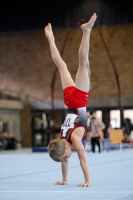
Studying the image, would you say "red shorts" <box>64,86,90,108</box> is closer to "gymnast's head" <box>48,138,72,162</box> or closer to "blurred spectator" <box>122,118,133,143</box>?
"gymnast's head" <box>48,138,72,162</box>

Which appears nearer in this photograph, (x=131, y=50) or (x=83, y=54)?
(x=83, y=54)

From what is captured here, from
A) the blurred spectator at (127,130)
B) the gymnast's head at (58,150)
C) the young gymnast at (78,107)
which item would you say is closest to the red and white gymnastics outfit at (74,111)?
the young gymnast at (78,107)

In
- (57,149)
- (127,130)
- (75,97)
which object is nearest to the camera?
(57,149)

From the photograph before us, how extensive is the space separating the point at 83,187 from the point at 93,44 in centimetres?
2394

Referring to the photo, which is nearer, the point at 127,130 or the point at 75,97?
the point at 75,97

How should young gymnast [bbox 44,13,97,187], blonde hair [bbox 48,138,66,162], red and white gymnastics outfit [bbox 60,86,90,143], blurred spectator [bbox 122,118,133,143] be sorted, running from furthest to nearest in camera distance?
blurred spectator [bbox 122,118,133,143], red and white gymnastics outfit [bbox 60,86,90,143], young gymnast [bbox 44,13,97,187], blonde hair [bbox 48,138,66,162]

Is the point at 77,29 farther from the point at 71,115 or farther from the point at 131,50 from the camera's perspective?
the point at 71,115

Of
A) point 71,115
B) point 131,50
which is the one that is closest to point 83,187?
point 71,115

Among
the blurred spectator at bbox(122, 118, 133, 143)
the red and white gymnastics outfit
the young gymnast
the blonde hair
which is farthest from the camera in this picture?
the blurred spectator at bbox(122, 118, 133, 143)

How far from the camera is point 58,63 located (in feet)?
24.5

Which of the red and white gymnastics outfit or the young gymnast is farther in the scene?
the red and white gymnastics outfit

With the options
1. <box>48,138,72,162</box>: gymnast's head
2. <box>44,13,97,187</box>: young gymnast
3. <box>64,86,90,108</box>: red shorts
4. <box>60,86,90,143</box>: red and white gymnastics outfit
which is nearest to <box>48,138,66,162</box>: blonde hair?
<box>48,138,72,162</box>: gymnast's head

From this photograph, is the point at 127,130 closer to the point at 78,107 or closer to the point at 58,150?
the point at 78,107

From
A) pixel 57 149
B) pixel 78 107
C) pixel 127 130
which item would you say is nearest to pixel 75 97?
pixel 78 107
